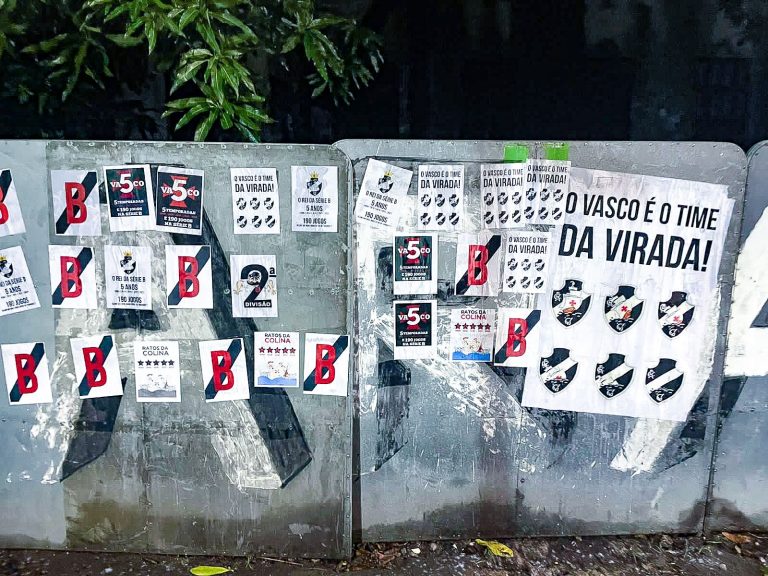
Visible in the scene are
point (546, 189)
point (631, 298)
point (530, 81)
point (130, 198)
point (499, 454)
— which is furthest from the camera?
point (530, 81)

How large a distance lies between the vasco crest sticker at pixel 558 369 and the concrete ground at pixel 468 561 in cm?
89

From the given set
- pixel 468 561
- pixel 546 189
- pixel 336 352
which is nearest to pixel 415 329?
pixel 336 352

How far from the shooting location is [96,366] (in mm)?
2715

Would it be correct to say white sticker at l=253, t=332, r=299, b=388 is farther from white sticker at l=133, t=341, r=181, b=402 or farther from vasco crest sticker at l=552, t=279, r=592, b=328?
vasco crest sticker at l=552, t=279, r=592, b=328

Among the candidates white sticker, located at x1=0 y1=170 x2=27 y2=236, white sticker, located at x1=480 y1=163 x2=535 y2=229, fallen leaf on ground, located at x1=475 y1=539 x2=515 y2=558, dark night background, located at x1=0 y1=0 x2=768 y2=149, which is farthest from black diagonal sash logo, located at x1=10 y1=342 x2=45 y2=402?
fallen leaf on ground, located at x1=475 y1=539 x2=515 y2=558

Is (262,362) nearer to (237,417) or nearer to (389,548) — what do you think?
(237,417)

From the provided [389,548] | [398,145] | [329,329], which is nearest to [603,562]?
[389,548]

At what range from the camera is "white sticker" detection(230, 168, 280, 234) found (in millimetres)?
2588

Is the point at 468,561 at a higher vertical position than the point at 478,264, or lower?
lower

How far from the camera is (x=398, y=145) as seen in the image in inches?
104

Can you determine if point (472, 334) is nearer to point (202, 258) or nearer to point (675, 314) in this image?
point (675, 314)

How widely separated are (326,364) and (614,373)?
4.93 ft

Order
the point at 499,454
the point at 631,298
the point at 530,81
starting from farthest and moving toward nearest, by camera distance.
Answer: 1. the point at 530,81
2. the point at 499,454
3. the point at 631,298

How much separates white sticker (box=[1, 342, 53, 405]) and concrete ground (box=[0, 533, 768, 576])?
33.2 inches
